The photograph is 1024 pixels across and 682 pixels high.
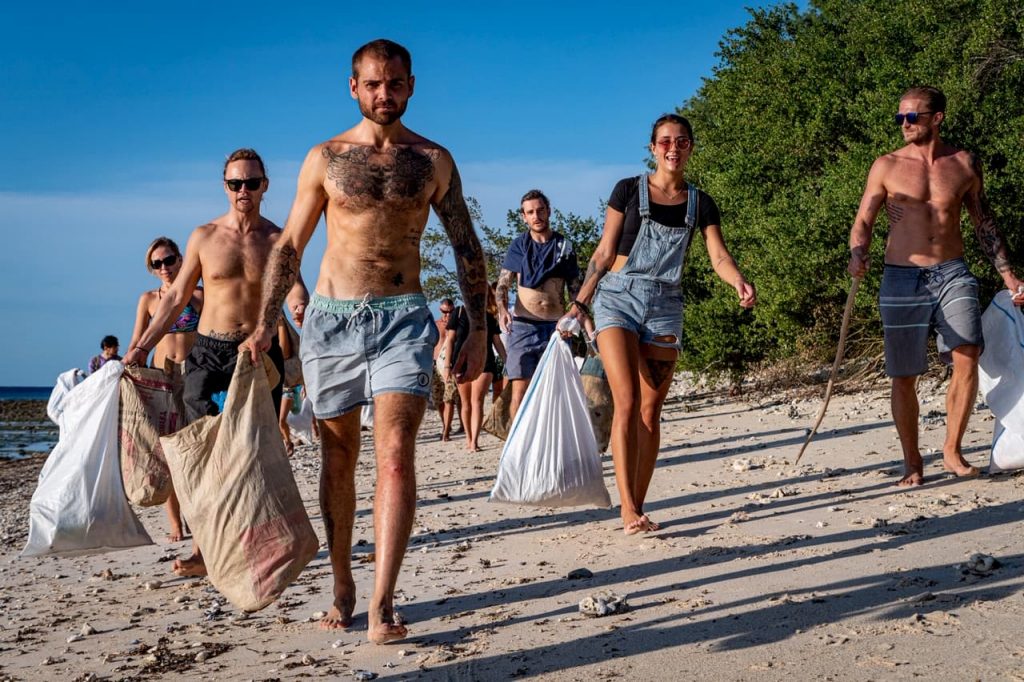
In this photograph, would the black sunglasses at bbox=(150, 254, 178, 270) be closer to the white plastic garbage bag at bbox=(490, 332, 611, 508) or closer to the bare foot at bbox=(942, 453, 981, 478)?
the white plastic garbage bag at bbox=(490, 332, 611, 508)

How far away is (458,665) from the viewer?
3600mm

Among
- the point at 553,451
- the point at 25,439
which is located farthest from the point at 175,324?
the point at 25,439

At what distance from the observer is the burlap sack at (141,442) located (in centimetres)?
581

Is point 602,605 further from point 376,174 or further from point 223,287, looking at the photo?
point 223,287

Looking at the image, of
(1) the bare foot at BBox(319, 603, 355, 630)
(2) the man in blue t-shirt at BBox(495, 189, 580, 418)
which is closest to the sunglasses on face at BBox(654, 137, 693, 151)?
(2) the man in blue t-shirt at BBox(495, 189, 580, 418)

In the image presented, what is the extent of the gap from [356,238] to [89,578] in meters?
3.17

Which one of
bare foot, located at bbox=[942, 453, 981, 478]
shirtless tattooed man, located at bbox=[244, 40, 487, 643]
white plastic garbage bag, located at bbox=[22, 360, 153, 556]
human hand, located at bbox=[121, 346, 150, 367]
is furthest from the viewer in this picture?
bare foot, located at bbox=[942, 453, 981, 478]

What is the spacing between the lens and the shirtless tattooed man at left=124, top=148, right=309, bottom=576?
5.76 meters

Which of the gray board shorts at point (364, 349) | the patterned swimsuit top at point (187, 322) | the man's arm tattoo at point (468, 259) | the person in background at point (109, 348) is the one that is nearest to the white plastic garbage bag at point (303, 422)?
the person in background at point (109, 348)

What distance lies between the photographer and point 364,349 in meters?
4.08

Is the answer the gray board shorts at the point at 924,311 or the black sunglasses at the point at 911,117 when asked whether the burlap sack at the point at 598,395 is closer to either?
the gray board shorts at the point at 924,311

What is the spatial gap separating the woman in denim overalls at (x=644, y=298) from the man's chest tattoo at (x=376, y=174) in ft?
6.06

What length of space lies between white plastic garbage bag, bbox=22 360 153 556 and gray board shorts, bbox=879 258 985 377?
4438mm

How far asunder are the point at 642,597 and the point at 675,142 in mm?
2551
